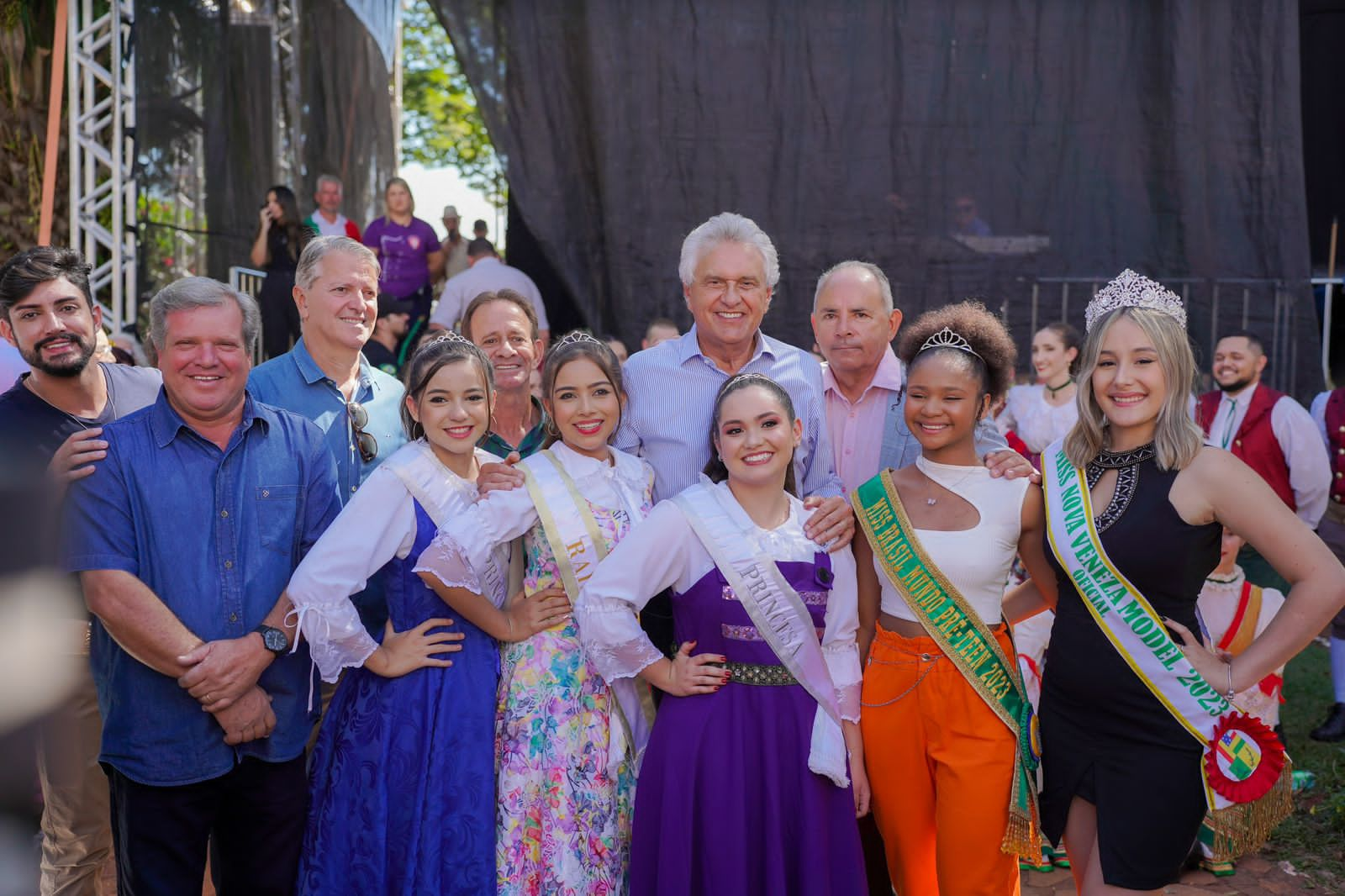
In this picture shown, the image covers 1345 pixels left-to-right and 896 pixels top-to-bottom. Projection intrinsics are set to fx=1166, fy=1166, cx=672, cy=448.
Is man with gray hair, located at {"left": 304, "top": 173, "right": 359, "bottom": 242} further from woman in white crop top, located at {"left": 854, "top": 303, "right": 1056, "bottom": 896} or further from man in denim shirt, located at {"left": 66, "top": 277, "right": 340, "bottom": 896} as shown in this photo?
woman in white crop top, located at {"left": 854, "top": 303, "right": 1056, "bottom": 896}

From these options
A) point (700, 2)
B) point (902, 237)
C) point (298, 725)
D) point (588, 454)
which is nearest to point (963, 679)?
point (588, 454)

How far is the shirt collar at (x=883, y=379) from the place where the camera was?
375 cm

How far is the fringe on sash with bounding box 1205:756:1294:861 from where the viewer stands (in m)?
2.76

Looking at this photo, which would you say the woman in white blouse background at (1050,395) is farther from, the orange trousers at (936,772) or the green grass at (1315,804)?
the orange trousers at (936,772)

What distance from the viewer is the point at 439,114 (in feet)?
65.2

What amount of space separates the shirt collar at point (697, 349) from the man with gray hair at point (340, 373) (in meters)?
0.84

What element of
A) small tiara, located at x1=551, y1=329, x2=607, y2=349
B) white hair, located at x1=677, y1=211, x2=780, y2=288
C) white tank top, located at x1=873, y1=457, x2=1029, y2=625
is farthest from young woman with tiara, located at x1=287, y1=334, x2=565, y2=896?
white tank top, located at x1=873, y1=457, x2=1029, y2=625

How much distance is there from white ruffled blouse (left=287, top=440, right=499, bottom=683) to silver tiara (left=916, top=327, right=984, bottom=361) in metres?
1.32

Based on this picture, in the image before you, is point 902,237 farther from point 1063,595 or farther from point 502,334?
point 1063,595

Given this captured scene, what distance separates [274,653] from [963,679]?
1699 mm

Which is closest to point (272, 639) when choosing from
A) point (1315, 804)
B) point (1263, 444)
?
point (1315, 804)

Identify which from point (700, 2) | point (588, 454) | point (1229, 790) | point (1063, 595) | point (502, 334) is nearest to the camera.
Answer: point (1229, 790)

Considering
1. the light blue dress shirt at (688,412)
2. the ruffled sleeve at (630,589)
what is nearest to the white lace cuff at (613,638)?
the ruffled sleeve at (630,589)

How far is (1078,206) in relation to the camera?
6312 millimetres
